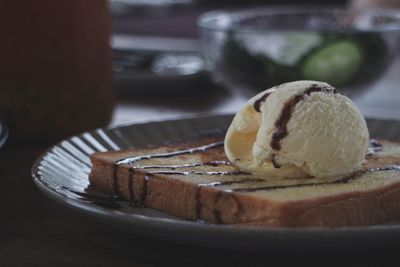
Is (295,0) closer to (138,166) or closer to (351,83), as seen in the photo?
(351,83)

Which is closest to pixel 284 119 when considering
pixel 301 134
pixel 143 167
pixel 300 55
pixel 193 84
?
pixel 301 134

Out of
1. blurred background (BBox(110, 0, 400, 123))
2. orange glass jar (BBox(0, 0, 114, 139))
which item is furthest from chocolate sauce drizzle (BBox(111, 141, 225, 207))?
blurred background (BBox(110, 0, 400, 123))

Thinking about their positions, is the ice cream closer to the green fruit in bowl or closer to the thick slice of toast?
the thick slice of toast

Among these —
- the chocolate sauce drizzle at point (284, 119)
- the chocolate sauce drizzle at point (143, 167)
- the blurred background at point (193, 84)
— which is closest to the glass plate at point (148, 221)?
the chocolate sauce drizzle at point (143, 167)

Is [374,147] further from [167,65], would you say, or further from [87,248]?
[167,65]

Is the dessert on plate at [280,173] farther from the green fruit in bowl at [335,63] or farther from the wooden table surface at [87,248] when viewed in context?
the green fruit in bowl at [335,63]

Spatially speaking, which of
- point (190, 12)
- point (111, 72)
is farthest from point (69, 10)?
point (190, 12)
